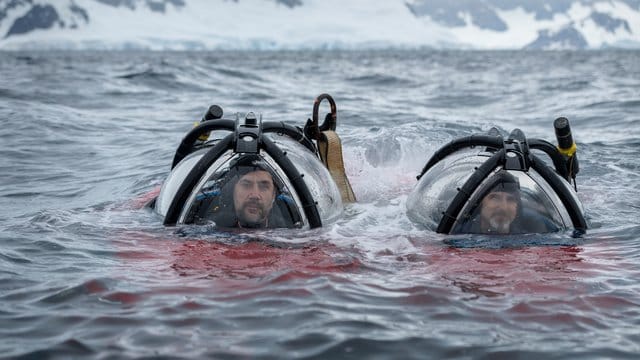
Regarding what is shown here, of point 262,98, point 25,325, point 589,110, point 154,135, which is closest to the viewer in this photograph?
point 25,325

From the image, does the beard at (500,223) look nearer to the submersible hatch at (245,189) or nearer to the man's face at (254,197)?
the submersible hatch at (245,189)

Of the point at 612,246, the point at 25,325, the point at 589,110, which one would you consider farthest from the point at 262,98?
the point at 25,325

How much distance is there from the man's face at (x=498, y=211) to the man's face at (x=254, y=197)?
6.00 ft

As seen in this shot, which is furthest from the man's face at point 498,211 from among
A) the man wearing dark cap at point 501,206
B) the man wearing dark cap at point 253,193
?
the man wearing dark cap at point 253,193

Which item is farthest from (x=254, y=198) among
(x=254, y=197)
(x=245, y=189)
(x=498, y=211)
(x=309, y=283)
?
(x=498, y=211)

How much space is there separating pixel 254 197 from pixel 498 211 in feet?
6.94

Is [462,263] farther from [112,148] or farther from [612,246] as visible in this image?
[112,148]

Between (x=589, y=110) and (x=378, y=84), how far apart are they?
16.0m

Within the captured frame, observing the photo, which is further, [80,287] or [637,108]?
[637,108]

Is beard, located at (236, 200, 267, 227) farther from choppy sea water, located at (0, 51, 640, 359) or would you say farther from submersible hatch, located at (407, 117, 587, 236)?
submersible hatch, located at (407, 117, 587, 236)

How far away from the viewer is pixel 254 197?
7375 mm

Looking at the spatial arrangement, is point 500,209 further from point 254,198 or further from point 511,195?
point 254,198

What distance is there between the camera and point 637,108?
2439cm

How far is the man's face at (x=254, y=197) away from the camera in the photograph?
732 centimetres
